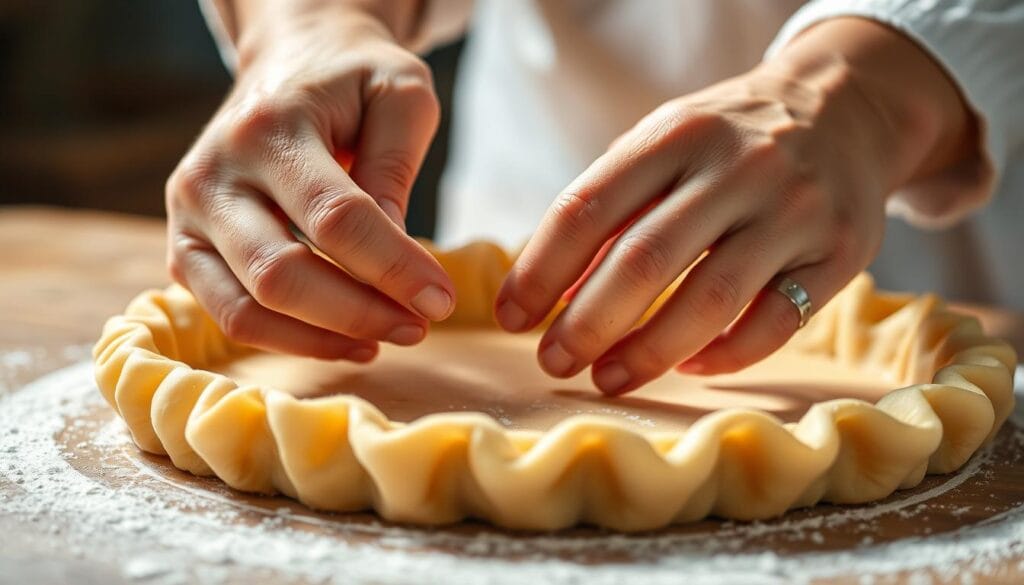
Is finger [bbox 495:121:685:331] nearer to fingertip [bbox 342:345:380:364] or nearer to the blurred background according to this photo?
fingertip [bbox 342:345:380:364]

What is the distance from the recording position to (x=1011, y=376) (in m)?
1.38

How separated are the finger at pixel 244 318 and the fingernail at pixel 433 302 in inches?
6.9

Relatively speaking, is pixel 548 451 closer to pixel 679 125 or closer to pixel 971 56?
pixel 679 125

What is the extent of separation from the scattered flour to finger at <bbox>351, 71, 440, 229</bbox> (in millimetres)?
437

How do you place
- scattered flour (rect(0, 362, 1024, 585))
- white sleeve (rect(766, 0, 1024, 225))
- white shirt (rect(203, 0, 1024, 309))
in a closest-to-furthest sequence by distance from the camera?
scattered flour (rect(0, 362, 1024, 585))
white sleeve (rect(766, 0, 1024, 225))
white shirt (rect(203, 0, 1024, 309))

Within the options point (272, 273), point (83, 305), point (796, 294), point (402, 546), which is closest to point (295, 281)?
point (272, 273)

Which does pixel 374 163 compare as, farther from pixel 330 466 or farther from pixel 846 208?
pixel 846 208

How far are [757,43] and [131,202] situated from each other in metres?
3.30

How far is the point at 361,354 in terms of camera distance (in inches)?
56.6

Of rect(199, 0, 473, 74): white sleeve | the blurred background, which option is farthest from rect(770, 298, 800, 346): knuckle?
the blurred background

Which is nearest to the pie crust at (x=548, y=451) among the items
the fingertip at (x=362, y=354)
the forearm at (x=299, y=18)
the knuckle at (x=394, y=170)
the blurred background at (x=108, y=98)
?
the fingertip at (x=362, y=354)

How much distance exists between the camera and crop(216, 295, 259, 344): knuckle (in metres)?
1.38

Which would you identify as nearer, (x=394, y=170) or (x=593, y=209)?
(x=593, y=209)

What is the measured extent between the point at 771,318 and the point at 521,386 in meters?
0.31
